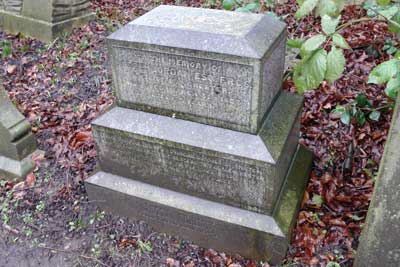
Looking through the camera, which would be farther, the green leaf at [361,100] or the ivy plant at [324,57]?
the green leaf at [361,100]

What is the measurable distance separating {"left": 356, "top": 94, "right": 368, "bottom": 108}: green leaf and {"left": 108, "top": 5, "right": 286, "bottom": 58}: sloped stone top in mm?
1095

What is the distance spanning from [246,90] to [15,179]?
229 centimetres

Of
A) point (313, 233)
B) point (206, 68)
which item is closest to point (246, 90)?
point (206, 68)

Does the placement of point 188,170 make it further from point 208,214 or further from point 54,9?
point 54,9

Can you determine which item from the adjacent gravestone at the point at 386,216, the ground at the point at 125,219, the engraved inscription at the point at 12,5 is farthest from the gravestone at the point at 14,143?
the engraved inscription at the point at 12,5

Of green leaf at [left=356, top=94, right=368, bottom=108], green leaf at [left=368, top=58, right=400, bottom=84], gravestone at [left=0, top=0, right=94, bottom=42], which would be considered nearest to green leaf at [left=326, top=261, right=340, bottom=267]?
green leaf at [left=368, top=58, right=400, bottom=84]

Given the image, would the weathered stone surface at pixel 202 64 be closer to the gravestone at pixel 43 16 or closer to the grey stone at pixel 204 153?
the grey stone at pixel 204 153

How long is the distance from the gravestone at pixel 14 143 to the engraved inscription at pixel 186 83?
1225 mm

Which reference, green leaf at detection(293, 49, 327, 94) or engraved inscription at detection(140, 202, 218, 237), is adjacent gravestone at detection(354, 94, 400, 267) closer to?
green leaf at detection(293, 49, 327, 94)

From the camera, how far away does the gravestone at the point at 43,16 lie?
5508 millimetres

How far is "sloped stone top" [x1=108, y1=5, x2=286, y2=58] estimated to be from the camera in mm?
2244

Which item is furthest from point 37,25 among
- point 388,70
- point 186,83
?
point 388,70

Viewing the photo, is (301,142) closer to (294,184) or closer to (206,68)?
Answer: (294,184)

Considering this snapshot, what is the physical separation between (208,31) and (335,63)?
32.6 inches
